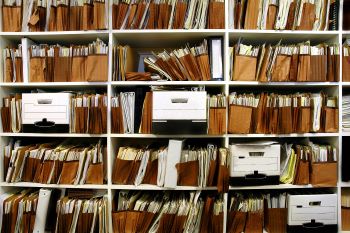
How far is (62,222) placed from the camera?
5.21 feet

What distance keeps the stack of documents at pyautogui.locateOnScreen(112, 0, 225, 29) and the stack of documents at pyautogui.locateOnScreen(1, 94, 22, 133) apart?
2.86 ft

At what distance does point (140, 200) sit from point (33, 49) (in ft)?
4.25

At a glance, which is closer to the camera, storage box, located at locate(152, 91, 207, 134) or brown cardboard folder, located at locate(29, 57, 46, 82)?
storage box, located at locate(152, 91, 207, 134)

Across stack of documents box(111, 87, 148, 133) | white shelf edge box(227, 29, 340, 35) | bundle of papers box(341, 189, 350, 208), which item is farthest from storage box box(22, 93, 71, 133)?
bundle of papers box(341, 189, 350, 208)

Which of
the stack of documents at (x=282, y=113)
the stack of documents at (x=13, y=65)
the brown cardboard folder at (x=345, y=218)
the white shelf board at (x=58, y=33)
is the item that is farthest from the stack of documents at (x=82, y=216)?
the brown cardboard folder at (x=345, y=218)

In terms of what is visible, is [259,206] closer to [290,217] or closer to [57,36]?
[290,217]

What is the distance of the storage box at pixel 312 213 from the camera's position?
5.32 feet

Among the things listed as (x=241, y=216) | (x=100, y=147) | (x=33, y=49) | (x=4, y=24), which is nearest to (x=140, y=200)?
(x=100, y=147)

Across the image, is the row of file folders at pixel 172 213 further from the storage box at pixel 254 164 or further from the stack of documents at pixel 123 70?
the stack of documents at pixel 123 70

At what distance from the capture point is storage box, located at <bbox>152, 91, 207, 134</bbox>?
1.53m

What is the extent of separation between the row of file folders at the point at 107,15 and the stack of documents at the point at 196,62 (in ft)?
0.48

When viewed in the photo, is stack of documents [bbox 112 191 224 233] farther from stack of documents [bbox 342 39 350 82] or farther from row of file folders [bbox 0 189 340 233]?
stack of documents [bbox 342 39 350 82]

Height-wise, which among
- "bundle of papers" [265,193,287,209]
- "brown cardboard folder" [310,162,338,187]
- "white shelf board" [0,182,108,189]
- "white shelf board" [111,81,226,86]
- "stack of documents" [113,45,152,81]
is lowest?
"bundle of papers" [265,193,287,209]

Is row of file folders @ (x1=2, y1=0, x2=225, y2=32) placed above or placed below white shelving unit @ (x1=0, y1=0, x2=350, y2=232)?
above
